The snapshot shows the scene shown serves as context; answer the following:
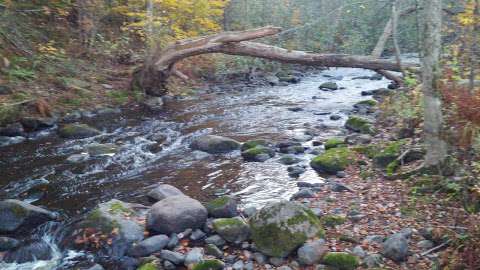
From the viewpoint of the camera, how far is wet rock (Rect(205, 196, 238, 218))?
22.4 feet

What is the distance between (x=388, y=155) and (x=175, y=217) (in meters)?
4.14

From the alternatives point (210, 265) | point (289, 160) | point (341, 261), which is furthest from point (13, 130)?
point (341, 261)

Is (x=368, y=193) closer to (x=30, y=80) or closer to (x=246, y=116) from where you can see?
(x=246, y=116)

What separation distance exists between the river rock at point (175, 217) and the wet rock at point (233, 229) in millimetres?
337

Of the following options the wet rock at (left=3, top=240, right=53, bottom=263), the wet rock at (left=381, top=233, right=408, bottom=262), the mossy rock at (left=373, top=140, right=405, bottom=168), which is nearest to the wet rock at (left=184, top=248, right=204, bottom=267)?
the wet rock at (left=3, top=240, right=53, bottom=263)

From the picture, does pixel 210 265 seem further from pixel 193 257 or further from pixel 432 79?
pixel 432 79

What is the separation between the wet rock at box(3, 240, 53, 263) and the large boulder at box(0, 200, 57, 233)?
47 cm

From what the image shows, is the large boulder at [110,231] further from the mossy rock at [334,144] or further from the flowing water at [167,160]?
the mossy rock at [334,144]

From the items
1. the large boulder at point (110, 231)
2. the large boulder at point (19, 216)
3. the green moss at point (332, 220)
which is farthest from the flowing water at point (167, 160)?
the green moss at point (332, 220)

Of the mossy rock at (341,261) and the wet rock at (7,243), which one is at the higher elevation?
the mossy rock at (341,261)

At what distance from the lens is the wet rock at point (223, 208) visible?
269 inches

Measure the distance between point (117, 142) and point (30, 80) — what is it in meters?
4.69

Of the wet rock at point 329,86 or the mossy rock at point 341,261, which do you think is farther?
the wet rock at point 329,86

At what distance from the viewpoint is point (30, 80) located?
1416 cm
